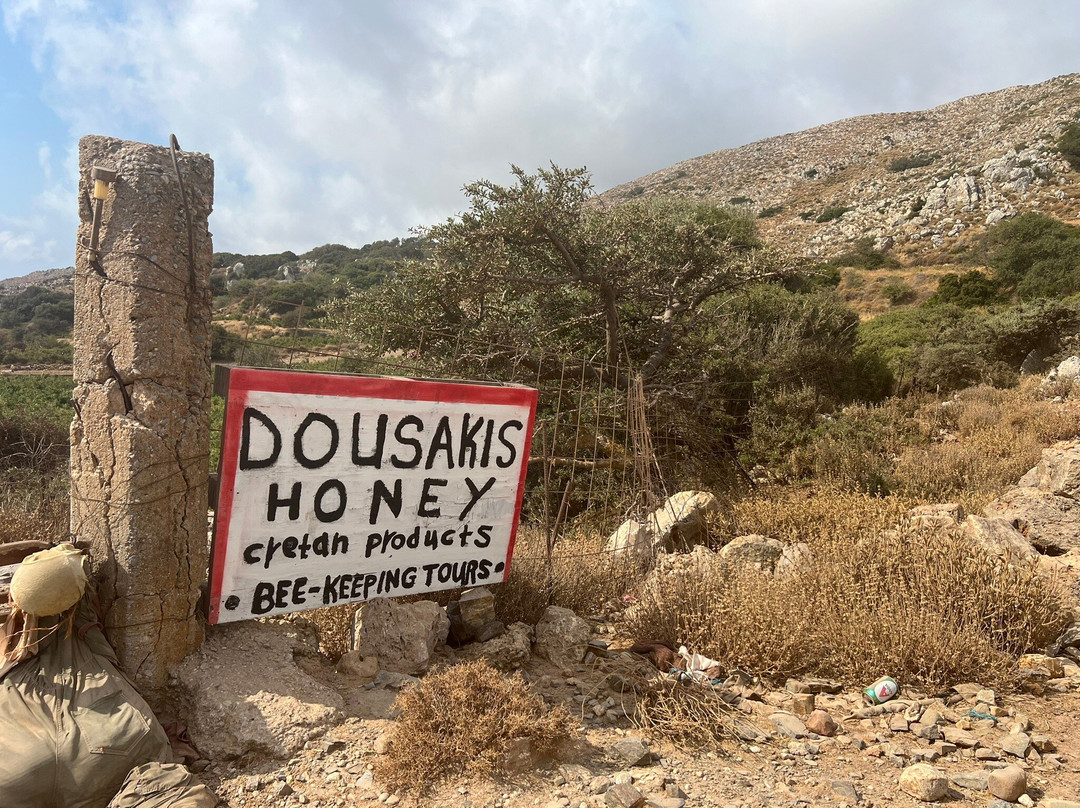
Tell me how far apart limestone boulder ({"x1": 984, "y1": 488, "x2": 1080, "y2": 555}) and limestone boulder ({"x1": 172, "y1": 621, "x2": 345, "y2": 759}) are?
575 centimetres

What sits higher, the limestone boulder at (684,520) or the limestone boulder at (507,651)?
the limestone boulder at (684,520)

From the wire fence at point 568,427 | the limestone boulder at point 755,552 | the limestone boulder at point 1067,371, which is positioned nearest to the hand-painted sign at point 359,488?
the wire fence at point 568,427

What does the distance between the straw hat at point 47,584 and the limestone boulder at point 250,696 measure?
0.67 m

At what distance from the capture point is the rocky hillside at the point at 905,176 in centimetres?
3050

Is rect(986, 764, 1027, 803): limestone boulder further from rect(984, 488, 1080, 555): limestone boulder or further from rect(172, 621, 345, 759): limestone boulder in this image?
rect(984, 488, 1080, 555): limestone boulder

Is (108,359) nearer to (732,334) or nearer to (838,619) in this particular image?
(838,619)

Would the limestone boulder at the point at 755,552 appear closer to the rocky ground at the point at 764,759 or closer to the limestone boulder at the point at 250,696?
the rocky ground at the point at 764,759

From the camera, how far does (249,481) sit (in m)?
3.31

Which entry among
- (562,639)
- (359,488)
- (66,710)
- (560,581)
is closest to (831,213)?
(560,581)

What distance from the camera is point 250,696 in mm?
3119

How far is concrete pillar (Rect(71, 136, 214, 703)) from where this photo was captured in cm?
302

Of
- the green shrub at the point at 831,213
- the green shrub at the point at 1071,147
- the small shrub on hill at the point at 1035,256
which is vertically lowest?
the small shrub on hill at the point at 1035,256

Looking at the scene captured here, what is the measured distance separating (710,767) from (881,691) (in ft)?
4.14

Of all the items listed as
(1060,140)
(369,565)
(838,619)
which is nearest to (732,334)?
(838,619)
